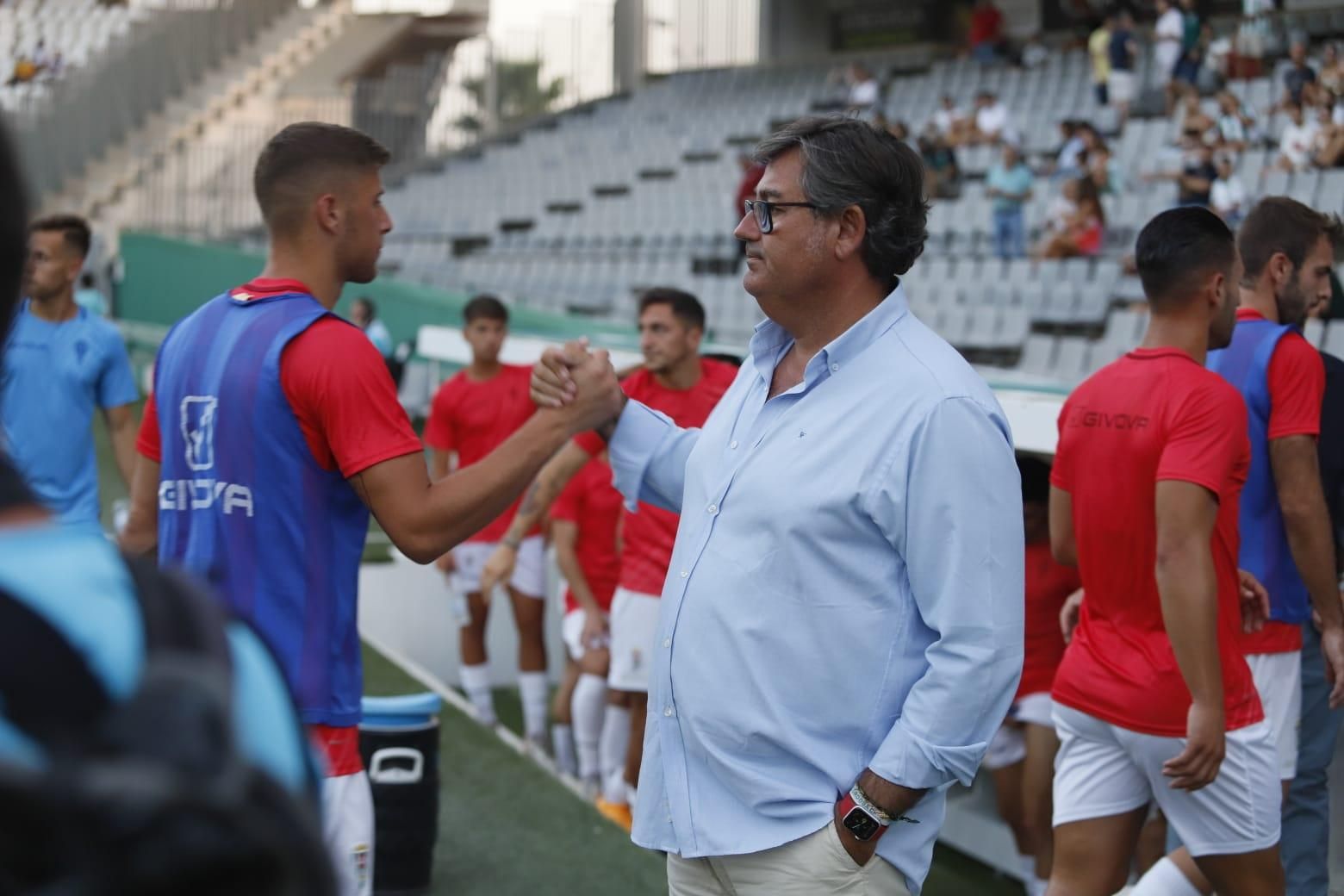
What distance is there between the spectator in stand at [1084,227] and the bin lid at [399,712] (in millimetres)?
9929

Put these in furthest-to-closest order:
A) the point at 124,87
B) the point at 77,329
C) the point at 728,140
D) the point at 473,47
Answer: the point at 473,47, the point at 124,87, the point at 728,140, the point at 77,329

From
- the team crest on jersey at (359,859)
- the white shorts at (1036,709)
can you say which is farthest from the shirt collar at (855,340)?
the white shorts at (1036,709)

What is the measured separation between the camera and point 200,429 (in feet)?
9.04

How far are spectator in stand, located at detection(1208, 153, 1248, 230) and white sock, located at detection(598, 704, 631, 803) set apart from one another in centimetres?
742

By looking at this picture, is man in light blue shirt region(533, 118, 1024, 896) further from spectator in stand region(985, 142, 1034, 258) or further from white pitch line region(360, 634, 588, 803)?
spectator in stand region(985, 142, 1034, 258)

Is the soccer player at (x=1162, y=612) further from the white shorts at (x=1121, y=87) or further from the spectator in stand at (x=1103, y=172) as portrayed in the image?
the white shorts at (x=1121, y=87)

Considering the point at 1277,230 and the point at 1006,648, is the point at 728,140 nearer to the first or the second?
the point at 1277,230

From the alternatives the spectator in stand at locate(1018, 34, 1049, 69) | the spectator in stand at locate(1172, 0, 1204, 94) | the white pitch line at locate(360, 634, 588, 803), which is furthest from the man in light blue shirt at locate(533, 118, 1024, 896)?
the spectator in stand at locate(1018, 34, 1049, 69)

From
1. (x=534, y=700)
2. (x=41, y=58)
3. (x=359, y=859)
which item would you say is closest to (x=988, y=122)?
(x=534, y=700)

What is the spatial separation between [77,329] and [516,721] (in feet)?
12.8

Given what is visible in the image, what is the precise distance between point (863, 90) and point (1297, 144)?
9.78 meters

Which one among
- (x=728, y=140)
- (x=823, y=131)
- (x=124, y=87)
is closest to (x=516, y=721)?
(x=823, y=131)

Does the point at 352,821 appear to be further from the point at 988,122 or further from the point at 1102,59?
the point at 1102,59

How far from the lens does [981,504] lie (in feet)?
7.82
